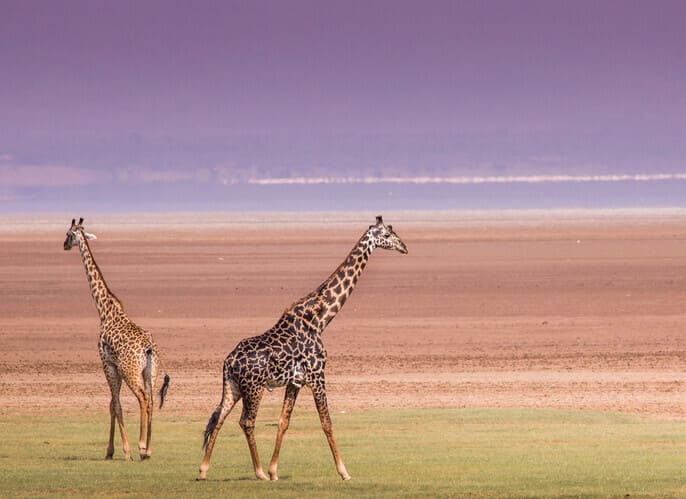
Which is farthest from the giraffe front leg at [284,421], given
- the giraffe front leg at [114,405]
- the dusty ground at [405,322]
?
the dusty ground at [405,322]

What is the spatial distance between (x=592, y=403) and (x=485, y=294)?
18.2 metres

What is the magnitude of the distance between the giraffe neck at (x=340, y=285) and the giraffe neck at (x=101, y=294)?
7.46 feet

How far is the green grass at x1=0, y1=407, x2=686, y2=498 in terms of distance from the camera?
442 inches

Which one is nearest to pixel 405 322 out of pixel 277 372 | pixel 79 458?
pixel 79 458

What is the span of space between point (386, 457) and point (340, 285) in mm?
1854

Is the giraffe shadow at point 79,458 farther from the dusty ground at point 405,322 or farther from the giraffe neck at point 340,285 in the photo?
the dusty ground at point 405,322

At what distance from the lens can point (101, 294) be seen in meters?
14.2

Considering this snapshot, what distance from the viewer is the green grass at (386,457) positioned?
36.8 feet

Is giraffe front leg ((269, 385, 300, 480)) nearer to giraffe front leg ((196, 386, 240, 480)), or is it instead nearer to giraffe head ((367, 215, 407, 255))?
giraffe front leg ((196, 386, 240, 480))

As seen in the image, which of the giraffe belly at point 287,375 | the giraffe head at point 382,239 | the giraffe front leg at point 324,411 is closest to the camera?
the giraffe belly at point 287,375

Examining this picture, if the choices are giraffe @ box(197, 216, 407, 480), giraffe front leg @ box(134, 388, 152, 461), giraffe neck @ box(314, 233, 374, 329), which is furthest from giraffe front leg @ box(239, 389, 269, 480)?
giraffe front leg @ box(134, 388, 152, 461)

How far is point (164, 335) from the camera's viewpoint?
2869 cm

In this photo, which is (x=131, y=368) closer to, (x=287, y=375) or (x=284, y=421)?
(x=284, y=421)

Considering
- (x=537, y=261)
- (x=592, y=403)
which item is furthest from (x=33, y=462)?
(x=537, y=261)
